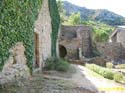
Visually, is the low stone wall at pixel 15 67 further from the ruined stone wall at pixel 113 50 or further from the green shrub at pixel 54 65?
the ruined stone wall at pixel 113 50

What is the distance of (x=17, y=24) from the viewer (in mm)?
12891

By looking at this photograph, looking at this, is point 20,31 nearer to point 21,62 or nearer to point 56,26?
point 21,62

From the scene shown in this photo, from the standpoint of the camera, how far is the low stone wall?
1190 centimetres

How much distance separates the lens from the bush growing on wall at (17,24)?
11602mm

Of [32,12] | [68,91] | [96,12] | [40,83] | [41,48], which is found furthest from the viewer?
[96,12]

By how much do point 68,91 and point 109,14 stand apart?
85.2 metres

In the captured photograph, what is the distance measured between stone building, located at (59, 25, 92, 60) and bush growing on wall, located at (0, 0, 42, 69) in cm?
1777

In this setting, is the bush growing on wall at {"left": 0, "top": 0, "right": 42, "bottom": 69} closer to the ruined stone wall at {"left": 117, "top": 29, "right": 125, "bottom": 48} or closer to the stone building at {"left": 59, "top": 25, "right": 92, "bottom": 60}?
the stone building at {"left": 59, "top": 25, "right": 92, "bottom": 60}

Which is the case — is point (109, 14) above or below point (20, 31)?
above

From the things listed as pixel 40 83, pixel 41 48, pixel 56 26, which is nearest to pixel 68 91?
pixel 40 83

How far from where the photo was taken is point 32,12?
597 inches

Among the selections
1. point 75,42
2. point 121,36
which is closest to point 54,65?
point 75,42

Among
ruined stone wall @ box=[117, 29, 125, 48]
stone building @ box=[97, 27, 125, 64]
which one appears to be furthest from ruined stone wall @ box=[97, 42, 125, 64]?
ruined stone wall @ box=[117, 29, 125, 48]

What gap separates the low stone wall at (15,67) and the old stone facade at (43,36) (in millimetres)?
2717
